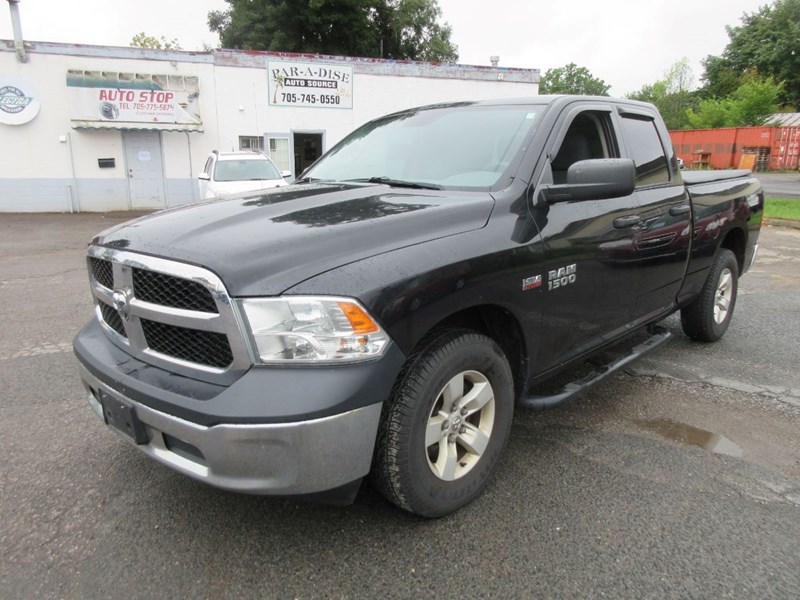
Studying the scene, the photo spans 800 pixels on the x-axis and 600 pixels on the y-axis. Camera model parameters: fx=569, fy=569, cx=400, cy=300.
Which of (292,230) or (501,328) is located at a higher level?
(292,230)

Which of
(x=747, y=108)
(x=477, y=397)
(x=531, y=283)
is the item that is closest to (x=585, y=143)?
(x=531, y=283)

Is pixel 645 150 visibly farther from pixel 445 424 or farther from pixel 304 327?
pixel 304 327

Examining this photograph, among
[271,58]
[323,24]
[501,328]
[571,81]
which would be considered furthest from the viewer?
[571,81]

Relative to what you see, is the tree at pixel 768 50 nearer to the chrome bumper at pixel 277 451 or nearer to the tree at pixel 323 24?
the tree at pixel 323 24

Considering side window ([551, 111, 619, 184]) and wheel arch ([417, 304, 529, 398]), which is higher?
side window ([551, 111, 619, 184])

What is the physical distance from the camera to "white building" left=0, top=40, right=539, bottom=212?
15953 mm

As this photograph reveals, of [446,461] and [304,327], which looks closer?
[304,327]

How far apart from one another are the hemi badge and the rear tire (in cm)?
245

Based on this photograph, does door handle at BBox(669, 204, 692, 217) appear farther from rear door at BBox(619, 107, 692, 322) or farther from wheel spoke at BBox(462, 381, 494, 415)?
wheel spoke at BBox(462, 381, 494, 415)

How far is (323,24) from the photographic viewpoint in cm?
3028

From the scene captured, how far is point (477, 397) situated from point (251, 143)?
17.2 meters

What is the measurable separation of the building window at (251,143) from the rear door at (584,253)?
16.1 meters

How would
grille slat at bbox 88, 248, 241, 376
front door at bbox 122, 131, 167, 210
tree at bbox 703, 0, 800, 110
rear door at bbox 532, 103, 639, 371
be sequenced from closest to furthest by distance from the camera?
grille slat at bbox 88, 248, 241, 376
rear door at bbox 532, 103, 639, 371
front door at bbox 122, 131, 167, 210
tree at bbox 703, 0, 800, 110

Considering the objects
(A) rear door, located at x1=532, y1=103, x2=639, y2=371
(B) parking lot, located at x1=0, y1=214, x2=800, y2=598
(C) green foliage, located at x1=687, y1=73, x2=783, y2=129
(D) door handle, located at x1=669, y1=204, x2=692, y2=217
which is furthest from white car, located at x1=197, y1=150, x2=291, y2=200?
(C) green foliage, located at x1=687, y1=73, x2=783, y2=129
